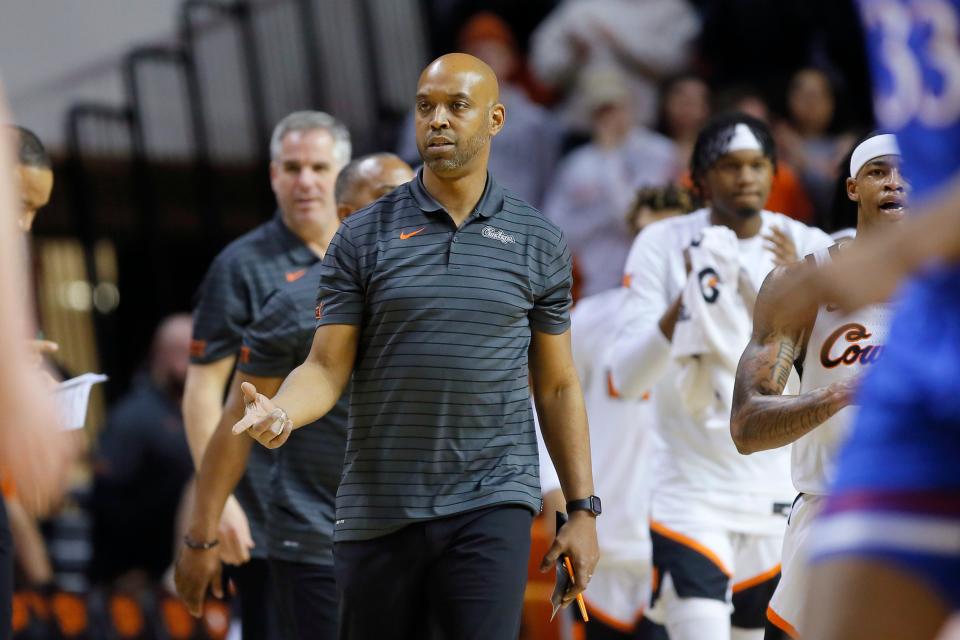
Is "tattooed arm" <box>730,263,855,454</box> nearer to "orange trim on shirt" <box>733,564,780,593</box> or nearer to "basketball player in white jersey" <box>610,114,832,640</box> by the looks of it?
"basketball player in white jersey" <box>610,114,832,640</box>

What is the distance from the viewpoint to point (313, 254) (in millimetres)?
6305

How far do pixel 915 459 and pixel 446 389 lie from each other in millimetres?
1943

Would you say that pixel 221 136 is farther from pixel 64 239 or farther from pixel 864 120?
pixel 864 120

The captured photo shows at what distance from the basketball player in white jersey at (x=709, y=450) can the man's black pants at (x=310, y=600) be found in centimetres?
139

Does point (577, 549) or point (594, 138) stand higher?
point (594, 138)


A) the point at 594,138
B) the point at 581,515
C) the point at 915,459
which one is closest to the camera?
the point at 915,459

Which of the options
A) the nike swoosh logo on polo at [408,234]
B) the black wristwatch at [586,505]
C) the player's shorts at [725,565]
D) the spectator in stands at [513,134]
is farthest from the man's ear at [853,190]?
the spectator in stands at [513,134]

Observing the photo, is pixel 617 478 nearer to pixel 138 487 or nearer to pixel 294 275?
pixel 294 275

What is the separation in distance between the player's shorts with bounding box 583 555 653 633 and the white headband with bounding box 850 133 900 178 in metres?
2.87

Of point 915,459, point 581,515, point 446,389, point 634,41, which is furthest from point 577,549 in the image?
point 634,41

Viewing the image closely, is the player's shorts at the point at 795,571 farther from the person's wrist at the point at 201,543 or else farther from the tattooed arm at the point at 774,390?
the person's wrist at the point at 201,543

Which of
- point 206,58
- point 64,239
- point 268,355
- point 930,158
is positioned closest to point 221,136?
point 206,58

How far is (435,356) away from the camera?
4.64 m

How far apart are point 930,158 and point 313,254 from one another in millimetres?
3558
